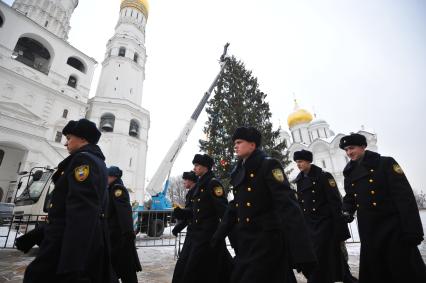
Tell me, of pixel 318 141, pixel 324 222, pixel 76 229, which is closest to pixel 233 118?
pixel 324 222

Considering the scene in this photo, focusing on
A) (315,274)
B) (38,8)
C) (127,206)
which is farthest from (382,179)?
(38,8)

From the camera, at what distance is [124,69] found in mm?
31578

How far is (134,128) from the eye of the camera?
2986 centimetres

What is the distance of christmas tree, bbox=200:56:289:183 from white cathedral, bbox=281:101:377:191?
68.1 feet

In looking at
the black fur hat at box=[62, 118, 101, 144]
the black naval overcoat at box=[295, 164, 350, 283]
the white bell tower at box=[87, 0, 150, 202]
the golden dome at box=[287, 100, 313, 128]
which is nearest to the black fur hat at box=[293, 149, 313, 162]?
the black naval overcoat at box=[295, 164, 350, 283]

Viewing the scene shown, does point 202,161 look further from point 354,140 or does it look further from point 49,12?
point 49,12

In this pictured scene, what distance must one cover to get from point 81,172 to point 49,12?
40.6 metres

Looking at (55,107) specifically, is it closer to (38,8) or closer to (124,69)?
(124,69)

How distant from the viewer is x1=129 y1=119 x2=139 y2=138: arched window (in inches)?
1159

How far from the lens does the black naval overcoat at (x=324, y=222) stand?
350cm

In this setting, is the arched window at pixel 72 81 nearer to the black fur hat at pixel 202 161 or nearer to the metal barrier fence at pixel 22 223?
the metal barrier fence at pixel 22 223

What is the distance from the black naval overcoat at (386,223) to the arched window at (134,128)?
1140 inches

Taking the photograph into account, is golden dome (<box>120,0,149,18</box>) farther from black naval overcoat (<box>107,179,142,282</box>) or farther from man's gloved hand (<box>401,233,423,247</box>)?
man's gloved hand (<box>401,233,423,247</box>)

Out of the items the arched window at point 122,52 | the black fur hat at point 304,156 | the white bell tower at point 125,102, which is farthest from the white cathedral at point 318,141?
the black fur hat at point 304,156
